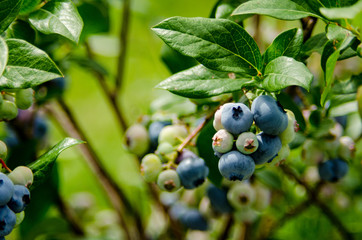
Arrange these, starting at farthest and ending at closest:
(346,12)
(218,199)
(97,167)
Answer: (97,167) → (218,199) → (346,12)

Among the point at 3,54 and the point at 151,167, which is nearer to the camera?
the point at 3,54

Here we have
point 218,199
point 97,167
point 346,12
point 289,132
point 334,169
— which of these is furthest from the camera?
point 97,167

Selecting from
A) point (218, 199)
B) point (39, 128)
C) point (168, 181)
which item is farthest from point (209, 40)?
point (39, 128)

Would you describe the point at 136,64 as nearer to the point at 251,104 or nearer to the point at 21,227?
the point at 21,227

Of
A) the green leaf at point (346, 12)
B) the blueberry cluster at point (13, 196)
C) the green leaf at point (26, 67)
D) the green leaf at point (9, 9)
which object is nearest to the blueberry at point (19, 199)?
the blueberry cluster at point (13, 196)

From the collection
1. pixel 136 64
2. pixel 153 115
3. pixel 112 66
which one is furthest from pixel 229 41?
pixel 112 66

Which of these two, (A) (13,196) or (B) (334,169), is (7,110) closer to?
(A) (13,196)
